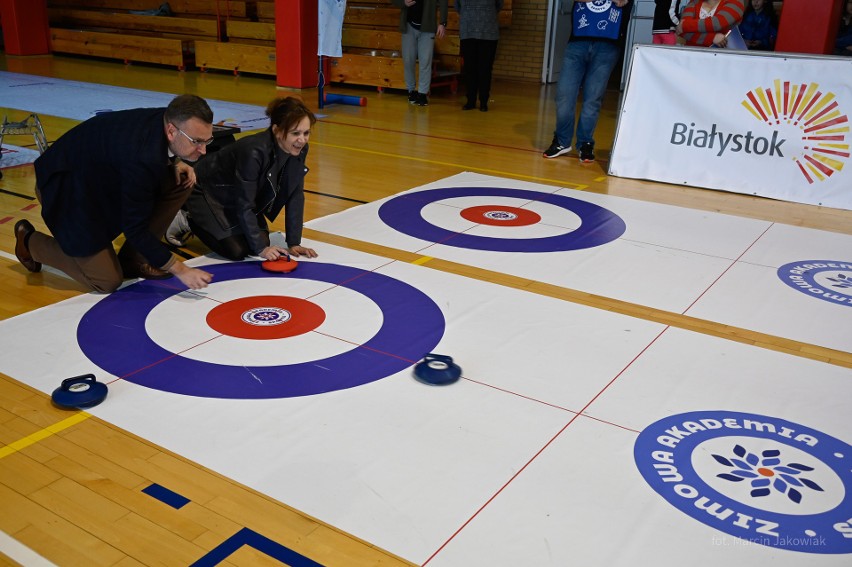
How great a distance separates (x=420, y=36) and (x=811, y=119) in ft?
18.2

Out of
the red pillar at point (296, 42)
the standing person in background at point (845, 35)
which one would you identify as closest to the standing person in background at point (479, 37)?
the red pillar at point (296, 42)

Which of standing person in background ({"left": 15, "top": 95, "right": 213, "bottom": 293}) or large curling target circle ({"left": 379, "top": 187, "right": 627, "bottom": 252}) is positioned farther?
large curling target circle ({"left": 379, "top": 187, "right": 627, "bottom": 252})

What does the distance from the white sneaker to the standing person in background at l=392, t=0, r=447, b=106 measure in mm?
6307

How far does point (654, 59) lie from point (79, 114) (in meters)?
6.08

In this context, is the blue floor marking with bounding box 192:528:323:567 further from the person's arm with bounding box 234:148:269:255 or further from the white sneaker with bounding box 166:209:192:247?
the white sneaker with bounding box 166:209:192:247

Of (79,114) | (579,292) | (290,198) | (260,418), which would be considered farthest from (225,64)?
(260,418)

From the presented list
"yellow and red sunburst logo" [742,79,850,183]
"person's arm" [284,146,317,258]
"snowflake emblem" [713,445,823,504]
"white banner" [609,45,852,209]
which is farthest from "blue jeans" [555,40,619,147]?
"snowflake emblem" [713,445,823,504]

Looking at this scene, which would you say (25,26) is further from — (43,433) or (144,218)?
(43,433)

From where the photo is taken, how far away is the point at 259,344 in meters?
3.61

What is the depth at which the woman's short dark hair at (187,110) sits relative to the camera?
3.46 metres

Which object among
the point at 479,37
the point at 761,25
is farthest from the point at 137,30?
the point at 761,25

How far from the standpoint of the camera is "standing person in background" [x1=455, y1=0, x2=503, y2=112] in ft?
32.7

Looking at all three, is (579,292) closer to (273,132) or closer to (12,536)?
(273,132)

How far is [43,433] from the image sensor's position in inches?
113
